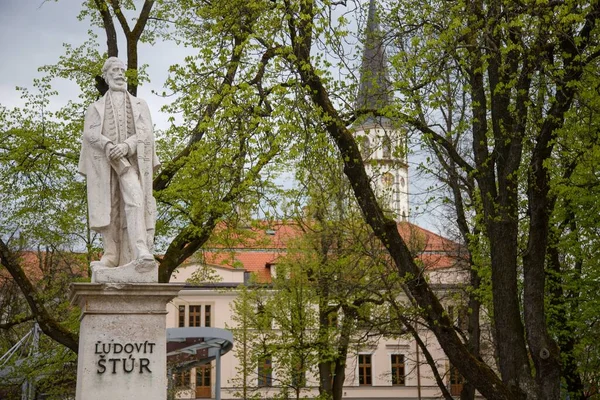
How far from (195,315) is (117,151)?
48.7 m

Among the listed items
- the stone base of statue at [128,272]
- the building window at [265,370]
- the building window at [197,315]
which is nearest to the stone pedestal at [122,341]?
the stone base of statue at [128,272]

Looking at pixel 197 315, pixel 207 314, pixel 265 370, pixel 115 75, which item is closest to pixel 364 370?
pixel 207 314

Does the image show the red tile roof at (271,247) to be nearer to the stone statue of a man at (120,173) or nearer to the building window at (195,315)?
the building window at (195,315)

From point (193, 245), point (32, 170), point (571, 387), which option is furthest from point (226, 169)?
point (571, 387)

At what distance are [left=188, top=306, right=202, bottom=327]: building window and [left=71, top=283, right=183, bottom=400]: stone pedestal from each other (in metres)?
48.6

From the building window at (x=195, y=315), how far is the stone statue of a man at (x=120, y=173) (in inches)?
1894

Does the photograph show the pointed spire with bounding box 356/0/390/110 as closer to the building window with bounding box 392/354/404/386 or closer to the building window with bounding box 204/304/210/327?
the building window with bounding box 392/354/404/386

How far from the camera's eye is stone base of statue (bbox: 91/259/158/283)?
8.99 m

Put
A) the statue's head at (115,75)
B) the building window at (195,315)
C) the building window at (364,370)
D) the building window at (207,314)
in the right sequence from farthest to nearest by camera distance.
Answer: the building window at (207,314), the building window at (195,315), the building window at (364,370), the statue's head at (115,75)

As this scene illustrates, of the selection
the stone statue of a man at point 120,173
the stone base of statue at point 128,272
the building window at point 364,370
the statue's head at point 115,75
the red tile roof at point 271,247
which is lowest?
the building window at point 364,370

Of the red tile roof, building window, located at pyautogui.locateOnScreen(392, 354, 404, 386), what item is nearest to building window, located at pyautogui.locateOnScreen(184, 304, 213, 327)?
the red tile roof

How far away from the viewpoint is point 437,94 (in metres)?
13.5

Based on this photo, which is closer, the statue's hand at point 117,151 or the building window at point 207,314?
the statue's hand at point 117,151

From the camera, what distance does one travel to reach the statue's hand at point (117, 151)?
30.7 feet
